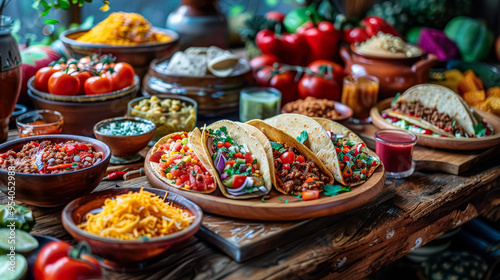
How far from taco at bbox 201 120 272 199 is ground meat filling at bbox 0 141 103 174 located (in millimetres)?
487

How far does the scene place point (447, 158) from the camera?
2617 mm

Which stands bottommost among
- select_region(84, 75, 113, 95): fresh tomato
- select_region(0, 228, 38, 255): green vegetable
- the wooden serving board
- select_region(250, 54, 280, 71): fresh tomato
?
the wooden serving board

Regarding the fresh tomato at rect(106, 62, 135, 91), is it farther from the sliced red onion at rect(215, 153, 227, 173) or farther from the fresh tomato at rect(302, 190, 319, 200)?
the fresh tomato at rect(302, 190, 319, 200)

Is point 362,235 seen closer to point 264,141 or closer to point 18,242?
point 264,141

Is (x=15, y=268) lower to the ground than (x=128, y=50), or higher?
lower

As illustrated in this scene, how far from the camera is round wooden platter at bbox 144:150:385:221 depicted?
5.98ft

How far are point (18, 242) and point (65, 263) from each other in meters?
0.22

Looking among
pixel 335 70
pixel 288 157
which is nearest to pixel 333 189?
pixel 288 157

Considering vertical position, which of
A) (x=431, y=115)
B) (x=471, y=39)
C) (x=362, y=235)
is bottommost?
(x=362, y=235)

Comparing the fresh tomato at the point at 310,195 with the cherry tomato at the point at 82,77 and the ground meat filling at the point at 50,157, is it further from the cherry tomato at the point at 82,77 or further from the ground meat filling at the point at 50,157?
the cherry tomato at the point at 82,77

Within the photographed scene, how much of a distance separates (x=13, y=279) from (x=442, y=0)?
→ 465cm

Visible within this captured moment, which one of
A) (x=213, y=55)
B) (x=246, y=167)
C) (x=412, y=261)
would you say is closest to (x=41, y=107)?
(x=213, y=55)

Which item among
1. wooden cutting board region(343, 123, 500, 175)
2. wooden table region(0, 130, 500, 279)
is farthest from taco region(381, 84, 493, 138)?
wooden table region(0, 130, 500, 279)

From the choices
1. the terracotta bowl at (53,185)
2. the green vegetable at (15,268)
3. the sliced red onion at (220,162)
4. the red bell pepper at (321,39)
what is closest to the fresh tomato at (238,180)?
the sliced red onion at (220,162)
